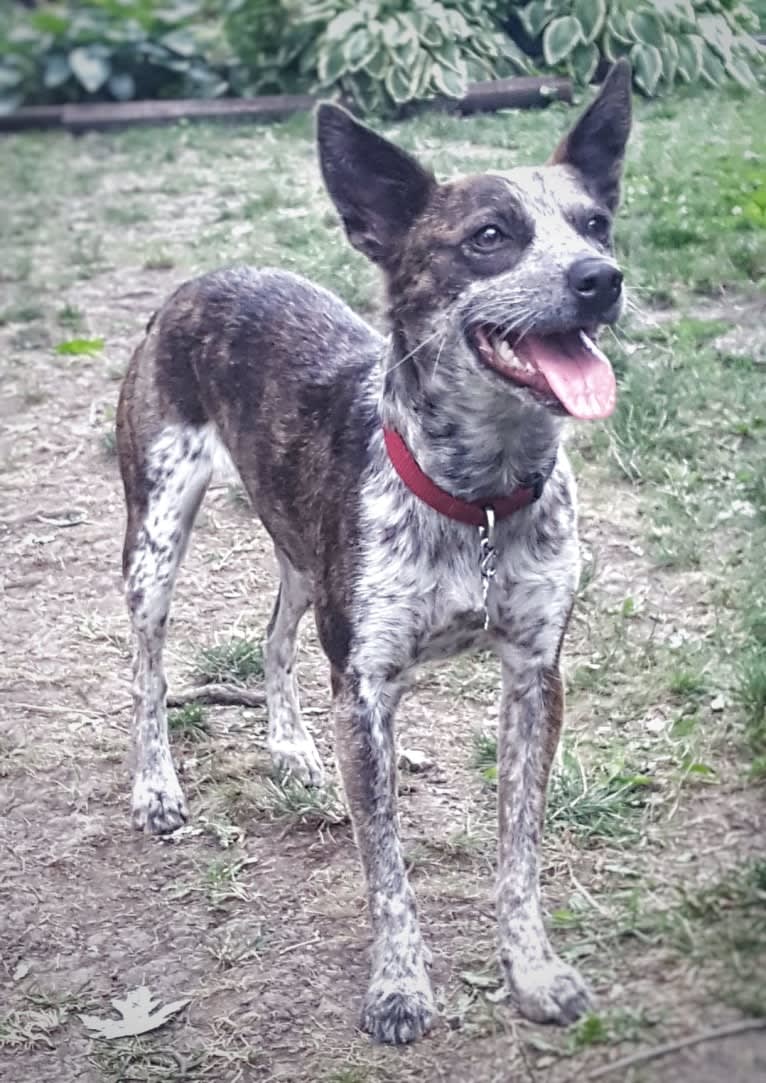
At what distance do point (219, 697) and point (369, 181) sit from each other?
2.03 meters

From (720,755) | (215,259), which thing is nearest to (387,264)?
(720,755)

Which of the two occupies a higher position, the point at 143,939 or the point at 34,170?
the point at 143,939

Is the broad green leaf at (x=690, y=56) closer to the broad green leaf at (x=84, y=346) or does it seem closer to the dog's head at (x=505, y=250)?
the dog's head at (x=505, y=250)

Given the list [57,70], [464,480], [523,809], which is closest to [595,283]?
[464,480]

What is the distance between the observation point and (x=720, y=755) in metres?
4.13

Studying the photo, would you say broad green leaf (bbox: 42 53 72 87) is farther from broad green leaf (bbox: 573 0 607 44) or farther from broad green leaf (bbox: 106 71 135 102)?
broad green leaf (bbox: 573 0 607 44)

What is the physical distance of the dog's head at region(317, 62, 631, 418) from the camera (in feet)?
10.8

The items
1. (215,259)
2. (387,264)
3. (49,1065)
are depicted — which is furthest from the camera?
(215,259)

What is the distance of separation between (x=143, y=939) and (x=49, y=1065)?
1.62 feet

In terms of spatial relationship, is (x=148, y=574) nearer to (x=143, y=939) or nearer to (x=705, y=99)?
(x=143, y=939)

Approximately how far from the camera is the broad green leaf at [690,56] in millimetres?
4297

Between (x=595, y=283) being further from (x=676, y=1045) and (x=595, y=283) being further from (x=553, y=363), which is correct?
(x=676, y=1045)

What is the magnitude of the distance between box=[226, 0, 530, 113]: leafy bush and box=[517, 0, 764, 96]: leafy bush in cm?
35

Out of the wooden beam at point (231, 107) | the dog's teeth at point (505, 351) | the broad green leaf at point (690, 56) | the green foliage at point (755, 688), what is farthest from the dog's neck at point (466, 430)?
the wooden beam at point (231, 107)
